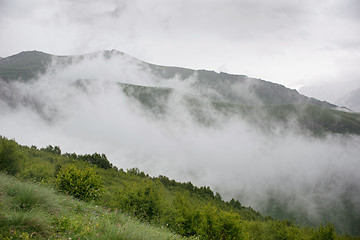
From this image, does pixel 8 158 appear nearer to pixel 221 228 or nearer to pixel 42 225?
pixel 42 225

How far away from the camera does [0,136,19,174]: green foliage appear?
2039cm

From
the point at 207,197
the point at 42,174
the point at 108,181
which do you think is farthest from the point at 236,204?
the point at 42,174

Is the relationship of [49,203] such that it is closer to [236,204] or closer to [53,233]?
[53,233]

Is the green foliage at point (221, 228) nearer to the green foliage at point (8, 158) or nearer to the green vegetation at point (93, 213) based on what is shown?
the green vegetation at point (93, 213)

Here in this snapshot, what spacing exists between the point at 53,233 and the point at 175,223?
15.5 metres

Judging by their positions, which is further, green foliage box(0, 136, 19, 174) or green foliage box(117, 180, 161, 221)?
green foliage box(0, 136, 19, 174)

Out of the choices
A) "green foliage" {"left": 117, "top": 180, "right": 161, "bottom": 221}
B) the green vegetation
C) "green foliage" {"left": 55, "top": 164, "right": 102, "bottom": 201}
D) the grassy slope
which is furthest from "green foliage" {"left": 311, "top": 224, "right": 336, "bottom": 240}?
the grassy slope

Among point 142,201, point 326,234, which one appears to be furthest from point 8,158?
point 326,234

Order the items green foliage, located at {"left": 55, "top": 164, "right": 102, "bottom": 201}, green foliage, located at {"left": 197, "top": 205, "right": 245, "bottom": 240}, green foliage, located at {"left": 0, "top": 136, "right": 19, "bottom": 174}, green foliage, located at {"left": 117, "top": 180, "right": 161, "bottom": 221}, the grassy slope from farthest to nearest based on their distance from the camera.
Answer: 1. green foliage, located at {"left": 0, "top": 136, "right": 19, "bottom": 174}
2. green foliage, located at {"left": 117, "top": 180, "right": 161, "bottom": 221}
3. green foliage, located at {"left": 197, "top": 205, "right": 245, "bottom": 240}
4. green foliage, located at {"left": 55, "top": 164, "right": 102, "bottom": 201}
5. the grassy slope

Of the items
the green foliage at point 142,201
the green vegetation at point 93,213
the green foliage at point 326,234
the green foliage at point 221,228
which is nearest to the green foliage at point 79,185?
the green vegetation at point 93,213

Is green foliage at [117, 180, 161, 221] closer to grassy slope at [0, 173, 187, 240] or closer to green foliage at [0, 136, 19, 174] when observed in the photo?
grassy slope at [0, 173, 187, 240]

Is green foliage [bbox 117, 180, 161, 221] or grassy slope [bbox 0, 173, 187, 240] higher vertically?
grassy slope [bbox 0, 173, 187, 240]

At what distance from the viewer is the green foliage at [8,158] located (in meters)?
20.4

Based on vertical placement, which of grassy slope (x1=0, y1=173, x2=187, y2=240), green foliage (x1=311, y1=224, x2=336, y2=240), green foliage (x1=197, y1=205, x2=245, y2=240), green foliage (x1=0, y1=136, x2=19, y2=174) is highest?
grassy slope (x1=0, y1=173, x2=187, y2=240)
